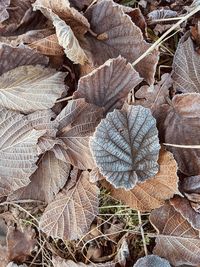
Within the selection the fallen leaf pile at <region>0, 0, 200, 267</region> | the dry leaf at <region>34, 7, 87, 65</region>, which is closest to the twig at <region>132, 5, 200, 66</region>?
the fallen leaf pile at <region>0, 0, 200, 267</region>

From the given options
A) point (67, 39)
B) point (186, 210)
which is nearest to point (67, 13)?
point (67, 39)

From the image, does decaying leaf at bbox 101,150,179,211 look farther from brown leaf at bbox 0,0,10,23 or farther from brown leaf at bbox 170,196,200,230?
brown leaf at bbox 0,0,10,23

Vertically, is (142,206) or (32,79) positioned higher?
(32,79)

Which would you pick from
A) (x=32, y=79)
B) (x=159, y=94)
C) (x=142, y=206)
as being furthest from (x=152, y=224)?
(x=32, y=79)

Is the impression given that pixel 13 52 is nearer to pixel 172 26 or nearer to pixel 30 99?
pixel 30 99

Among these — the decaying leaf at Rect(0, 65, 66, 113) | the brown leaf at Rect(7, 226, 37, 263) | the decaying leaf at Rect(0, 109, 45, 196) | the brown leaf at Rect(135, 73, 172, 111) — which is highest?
the decaying leaf at Rect(0, 65, 66, 113)
